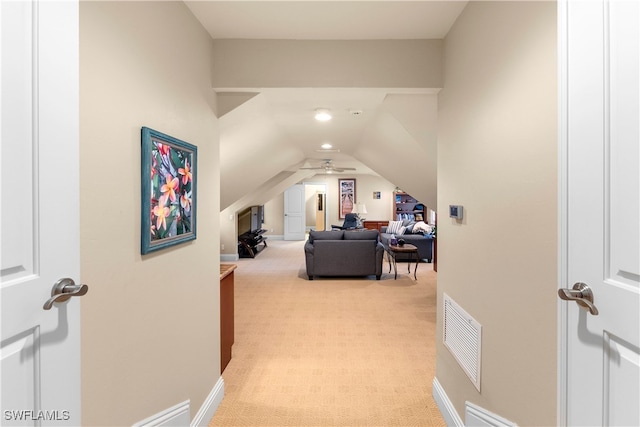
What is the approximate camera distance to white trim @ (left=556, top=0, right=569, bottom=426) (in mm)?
989

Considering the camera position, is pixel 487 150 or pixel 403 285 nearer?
pixel 487 150

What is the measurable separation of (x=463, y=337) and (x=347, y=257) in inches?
157

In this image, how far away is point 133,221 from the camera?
4.58 feet

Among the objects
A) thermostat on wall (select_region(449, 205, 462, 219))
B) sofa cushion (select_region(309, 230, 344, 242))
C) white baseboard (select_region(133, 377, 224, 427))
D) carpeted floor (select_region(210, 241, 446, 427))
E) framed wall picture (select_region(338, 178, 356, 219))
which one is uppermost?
framed wall picture (select_region(338, 178, 356, 219))

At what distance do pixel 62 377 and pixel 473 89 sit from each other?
2.06 metres

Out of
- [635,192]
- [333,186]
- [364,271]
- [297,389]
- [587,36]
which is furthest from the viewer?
[333,186]

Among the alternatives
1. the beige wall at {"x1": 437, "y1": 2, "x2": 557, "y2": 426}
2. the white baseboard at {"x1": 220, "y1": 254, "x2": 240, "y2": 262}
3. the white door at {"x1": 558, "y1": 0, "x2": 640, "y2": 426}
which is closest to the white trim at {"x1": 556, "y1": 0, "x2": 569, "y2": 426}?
the white door at {"x1": 558, "y1": 0, "x2": 640, "y2": 426}

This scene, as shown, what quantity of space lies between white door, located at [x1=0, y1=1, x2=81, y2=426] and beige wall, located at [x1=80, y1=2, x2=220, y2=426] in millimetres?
222

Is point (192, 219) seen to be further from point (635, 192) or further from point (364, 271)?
point (364, 271)

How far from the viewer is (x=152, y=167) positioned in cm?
149

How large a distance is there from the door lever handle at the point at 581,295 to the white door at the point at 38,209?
1.40 metres

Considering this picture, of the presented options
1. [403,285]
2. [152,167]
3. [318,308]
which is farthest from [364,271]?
[152,167]

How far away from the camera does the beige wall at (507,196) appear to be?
1188mm

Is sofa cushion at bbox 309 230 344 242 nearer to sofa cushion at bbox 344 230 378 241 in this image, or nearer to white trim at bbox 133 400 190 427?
sofa cushion at bbox 344 230 378 241
